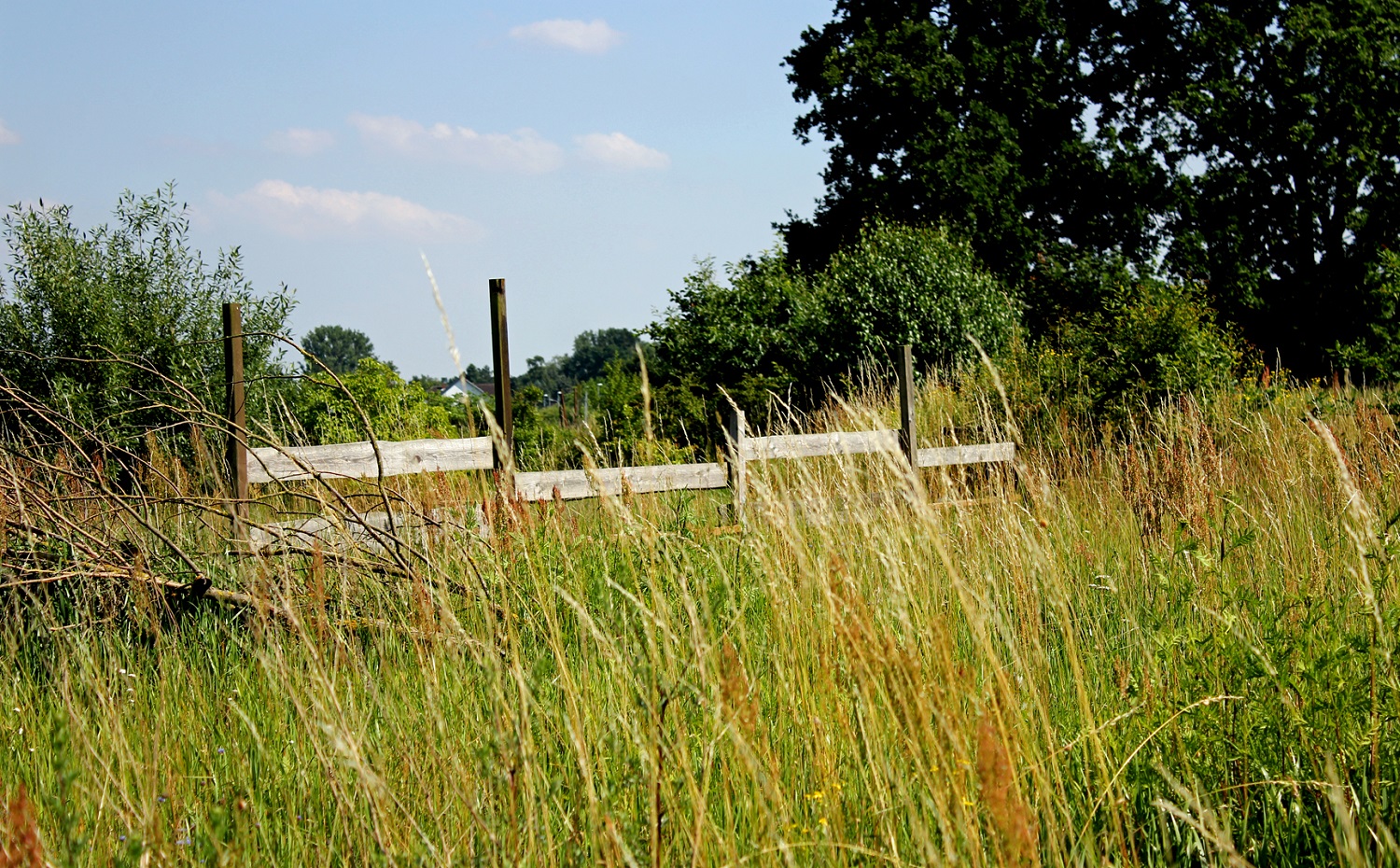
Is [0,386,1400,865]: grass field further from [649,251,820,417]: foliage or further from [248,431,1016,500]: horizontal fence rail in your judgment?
[649,251,820,417]: foliage

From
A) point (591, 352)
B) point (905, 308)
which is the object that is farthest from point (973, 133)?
point (591, 352)

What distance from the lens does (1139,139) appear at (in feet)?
72.3

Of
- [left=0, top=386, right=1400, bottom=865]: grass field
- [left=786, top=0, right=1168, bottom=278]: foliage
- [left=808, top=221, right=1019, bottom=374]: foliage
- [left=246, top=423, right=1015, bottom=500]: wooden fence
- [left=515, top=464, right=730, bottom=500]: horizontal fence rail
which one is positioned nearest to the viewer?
[left=0, top=386, right=1400, bottom=865]: grass field

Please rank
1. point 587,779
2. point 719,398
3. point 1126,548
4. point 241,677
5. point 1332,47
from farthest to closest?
point 1332,47 < point 719,398 < point 1126,548 < point 241,677 < point 587,779

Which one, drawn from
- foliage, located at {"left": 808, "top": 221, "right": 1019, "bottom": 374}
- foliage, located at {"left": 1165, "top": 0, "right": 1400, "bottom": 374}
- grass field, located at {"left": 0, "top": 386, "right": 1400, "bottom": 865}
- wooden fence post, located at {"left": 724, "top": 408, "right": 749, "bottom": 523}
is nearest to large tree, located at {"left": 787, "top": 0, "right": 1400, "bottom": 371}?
foliage, located at {"left": 1165, "top": 0, "right": 1400, "bottom": 374}

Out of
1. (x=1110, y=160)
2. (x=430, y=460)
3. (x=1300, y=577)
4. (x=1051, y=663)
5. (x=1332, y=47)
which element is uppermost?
(x=1332, y=47)

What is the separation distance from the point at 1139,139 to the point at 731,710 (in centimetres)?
2367

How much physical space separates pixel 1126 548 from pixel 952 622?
1.72m

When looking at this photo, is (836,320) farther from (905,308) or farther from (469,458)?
(469,458)

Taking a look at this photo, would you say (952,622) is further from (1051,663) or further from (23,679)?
(23,679)

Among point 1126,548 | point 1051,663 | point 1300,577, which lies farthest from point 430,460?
point 1300,577

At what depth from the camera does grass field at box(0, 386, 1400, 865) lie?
4.87ft

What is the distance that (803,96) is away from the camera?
878 inches

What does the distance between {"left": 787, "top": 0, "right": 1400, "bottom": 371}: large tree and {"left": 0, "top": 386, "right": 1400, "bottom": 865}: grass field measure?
18.0 m
